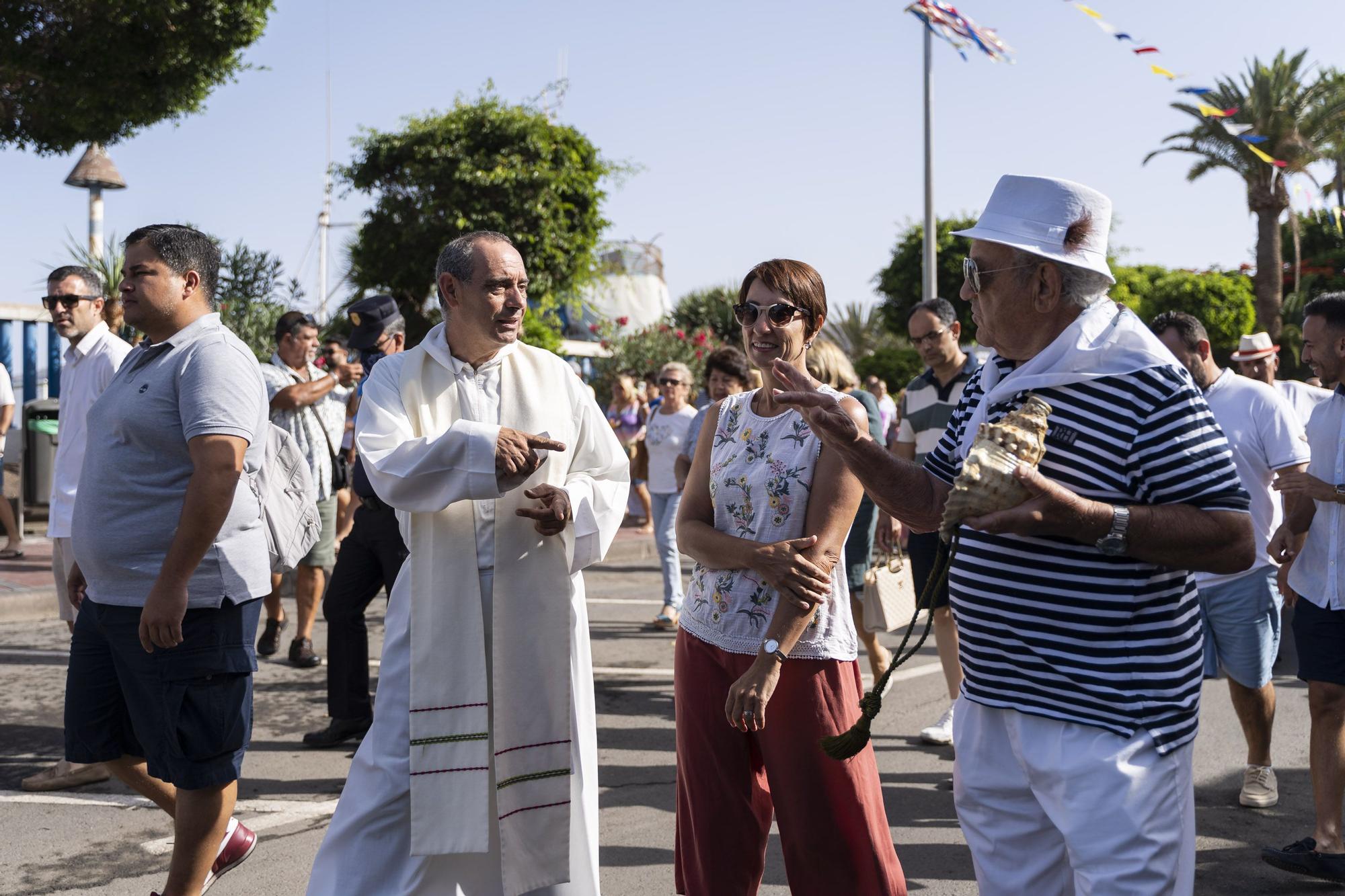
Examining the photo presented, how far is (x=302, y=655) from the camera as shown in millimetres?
7270

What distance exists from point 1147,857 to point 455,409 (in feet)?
6.86

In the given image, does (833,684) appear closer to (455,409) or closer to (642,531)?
(455,409)

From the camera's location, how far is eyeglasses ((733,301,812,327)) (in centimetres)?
323

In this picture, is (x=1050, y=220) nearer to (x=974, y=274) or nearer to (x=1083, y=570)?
(x=974, y=274)

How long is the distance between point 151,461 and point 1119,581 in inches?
103

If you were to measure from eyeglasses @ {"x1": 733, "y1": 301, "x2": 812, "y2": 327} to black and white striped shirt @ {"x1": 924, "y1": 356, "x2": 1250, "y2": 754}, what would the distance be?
1023mm

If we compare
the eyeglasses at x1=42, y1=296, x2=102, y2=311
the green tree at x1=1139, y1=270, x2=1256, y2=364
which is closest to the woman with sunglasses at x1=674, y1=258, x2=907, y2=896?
the eyeglasses at x1=42, y1=296, x2=102, y2=311

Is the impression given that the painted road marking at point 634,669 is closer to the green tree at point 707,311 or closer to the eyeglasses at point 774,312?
the eyeglasses at point 774,312

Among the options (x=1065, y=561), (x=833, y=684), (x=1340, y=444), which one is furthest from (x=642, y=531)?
(x=1065, y=561)

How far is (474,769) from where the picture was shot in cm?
325

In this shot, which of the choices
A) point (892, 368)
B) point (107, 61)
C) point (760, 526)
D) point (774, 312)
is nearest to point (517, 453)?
point (760, 526)

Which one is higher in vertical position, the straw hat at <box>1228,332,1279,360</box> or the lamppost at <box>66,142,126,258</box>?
the lamppost at <box>66,142,126,258</box>

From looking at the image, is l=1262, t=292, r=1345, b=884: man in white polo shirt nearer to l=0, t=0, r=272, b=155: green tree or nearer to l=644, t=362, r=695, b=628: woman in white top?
l=644, t=362, r=695, b=628: woman in white top

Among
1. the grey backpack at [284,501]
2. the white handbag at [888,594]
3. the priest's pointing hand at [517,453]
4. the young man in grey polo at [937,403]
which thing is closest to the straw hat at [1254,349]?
the young man in grey polo at [937,403]
